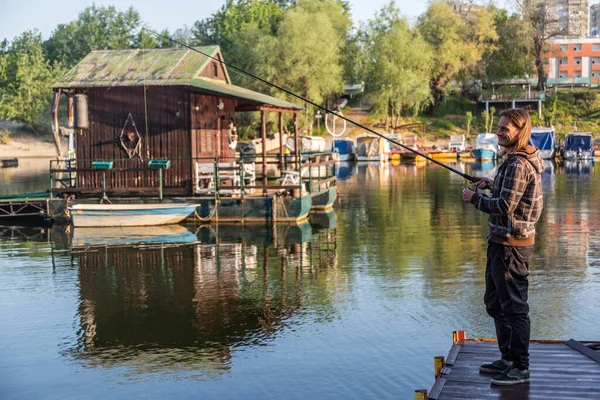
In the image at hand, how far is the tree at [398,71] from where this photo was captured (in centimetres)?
6756

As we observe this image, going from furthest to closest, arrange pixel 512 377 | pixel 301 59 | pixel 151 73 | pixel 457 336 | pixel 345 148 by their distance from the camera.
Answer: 1. pixel 301 59
2. pixel 345 148
3. pixel 151 73
4. pixel 457 336
5. pixel 512 377

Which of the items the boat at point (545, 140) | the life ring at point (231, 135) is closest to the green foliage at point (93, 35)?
the boat at point (545, 140)

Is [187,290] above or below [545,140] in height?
below

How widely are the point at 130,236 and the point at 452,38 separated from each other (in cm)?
5711

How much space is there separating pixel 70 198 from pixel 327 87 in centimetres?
4304

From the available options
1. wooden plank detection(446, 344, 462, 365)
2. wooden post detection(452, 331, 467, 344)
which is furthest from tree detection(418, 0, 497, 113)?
wooden plank detection(446, 344, 462, 365)

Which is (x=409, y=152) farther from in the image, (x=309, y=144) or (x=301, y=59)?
(x=301, y=59)

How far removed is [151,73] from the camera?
2453cm

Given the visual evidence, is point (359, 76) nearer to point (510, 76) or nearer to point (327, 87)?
point (327, 87)

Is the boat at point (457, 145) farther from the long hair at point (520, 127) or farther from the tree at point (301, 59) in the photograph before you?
the long hair at point (520, 127)

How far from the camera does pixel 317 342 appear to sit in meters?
10.7

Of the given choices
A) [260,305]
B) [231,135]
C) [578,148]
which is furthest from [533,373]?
[578,148]

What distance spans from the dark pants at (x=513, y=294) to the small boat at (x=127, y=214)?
54.2 feet

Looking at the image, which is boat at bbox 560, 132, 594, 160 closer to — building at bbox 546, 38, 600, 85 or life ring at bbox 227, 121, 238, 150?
life ring at bbox 227, 121, 238, 150
